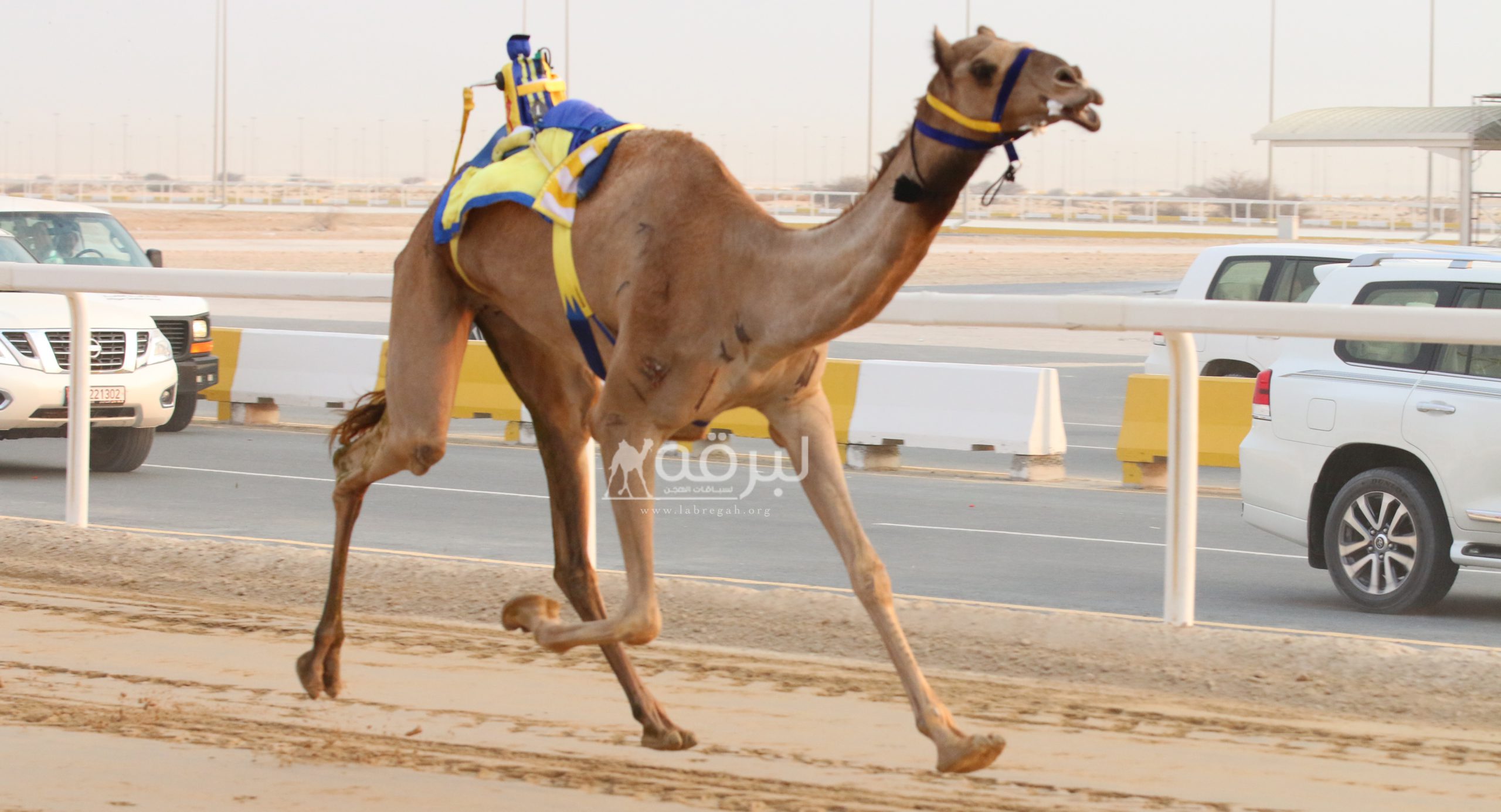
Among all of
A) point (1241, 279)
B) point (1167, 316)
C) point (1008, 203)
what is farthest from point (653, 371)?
point (1008, 203)

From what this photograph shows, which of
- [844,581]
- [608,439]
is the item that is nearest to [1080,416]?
[844,581]

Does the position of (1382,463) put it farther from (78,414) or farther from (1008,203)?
(1008,203)

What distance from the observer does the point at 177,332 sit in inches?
611

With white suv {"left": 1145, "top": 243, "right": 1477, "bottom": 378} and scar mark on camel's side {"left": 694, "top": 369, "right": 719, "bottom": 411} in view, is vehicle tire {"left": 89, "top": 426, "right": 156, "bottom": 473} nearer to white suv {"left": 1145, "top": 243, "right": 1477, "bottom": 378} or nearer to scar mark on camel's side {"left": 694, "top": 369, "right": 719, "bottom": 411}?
white suv {"left": 1145, "top": 243, "right": 1477, "bottom": 378}

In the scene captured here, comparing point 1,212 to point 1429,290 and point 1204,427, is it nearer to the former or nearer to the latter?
point 1204,427

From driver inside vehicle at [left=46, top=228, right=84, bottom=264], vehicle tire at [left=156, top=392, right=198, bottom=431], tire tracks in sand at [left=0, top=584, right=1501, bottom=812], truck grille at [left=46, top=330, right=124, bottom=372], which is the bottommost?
tire tracks in sand at [left=0, top=584, right=1501, bottom=812]

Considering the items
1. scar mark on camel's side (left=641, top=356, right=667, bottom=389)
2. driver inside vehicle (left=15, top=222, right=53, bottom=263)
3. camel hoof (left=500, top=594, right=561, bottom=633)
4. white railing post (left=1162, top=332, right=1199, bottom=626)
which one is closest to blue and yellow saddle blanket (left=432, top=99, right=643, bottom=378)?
scar mark on camel's side (left=641, top=356, right=667, bottom=389)

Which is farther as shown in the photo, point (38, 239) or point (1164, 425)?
point (38, 239)

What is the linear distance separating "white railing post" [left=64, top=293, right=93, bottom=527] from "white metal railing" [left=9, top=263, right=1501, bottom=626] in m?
0.24

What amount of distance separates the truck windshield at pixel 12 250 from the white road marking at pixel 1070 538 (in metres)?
7.48

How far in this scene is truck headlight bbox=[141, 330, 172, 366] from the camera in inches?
495

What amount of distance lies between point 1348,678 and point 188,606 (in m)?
4.73

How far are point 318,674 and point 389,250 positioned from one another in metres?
48.2

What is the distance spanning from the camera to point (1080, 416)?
18.1 meters
